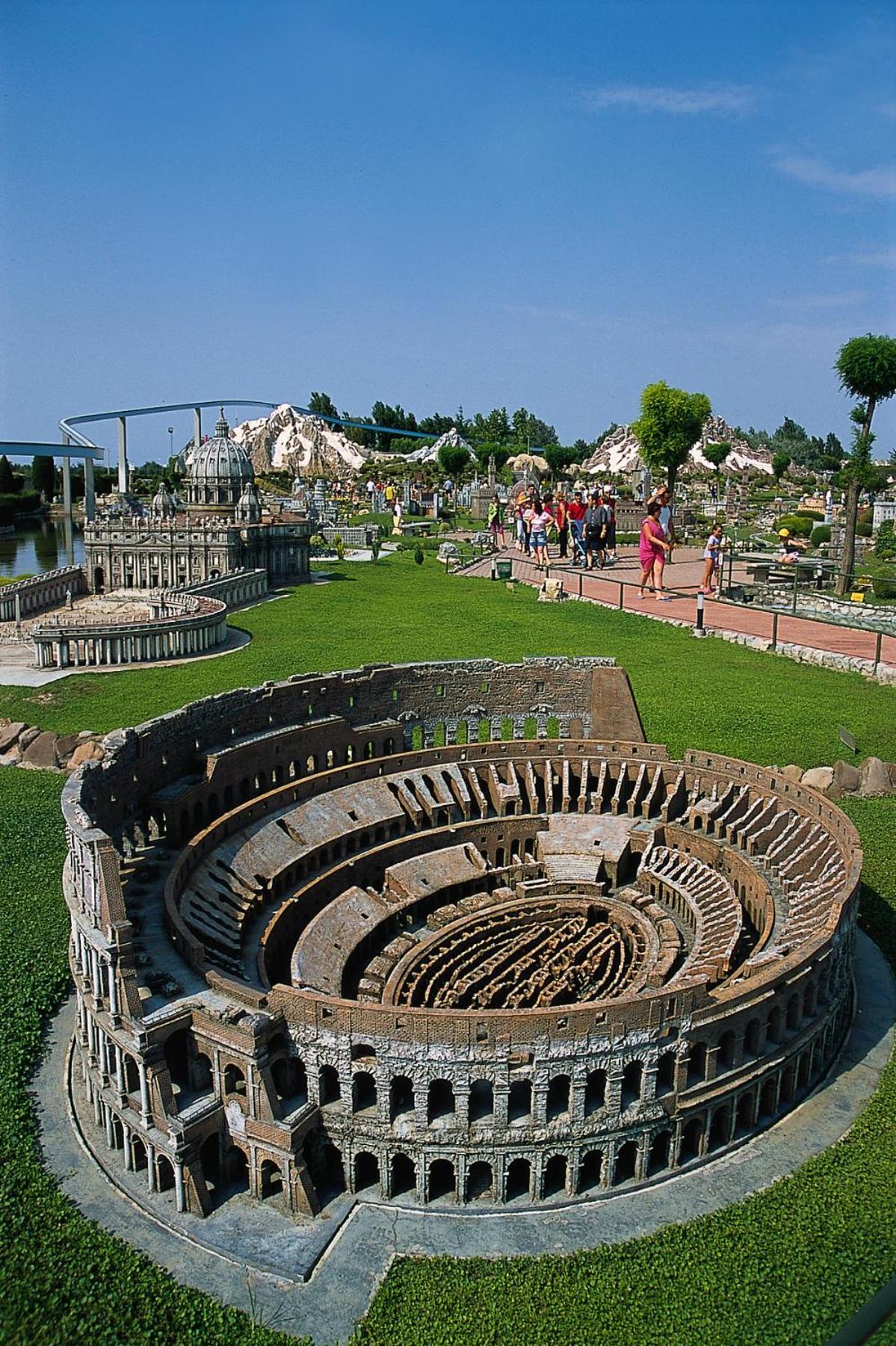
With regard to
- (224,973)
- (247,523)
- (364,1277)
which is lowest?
(364,1277)

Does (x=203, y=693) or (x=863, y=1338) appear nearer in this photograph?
(x=863, y=1338)

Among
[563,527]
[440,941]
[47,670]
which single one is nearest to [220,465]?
[563,527]

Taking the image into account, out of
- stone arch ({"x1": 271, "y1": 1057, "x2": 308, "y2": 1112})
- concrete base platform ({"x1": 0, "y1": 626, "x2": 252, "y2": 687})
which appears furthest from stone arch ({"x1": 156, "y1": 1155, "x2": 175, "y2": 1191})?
concrete base platform ({"x1": 0, "y1": 626, "x2": 252, "y2": 687})

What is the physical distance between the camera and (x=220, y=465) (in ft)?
450

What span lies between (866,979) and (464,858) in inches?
661

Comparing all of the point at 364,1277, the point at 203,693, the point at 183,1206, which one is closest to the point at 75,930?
the point at 183,1206

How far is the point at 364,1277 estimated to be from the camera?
25.8 m

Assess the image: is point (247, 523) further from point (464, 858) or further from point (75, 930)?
point (75, 930)

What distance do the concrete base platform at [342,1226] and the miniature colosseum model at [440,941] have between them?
0.57 m

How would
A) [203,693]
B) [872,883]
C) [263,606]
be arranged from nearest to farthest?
[872,883], [203,693], [263,606]

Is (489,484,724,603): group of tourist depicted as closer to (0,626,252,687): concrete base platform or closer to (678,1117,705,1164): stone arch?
(0,626,252,687): concrete base platform

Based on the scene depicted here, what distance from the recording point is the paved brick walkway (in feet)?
244

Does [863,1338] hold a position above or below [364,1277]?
above

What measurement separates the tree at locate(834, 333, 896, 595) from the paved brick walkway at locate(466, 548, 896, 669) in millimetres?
12929
